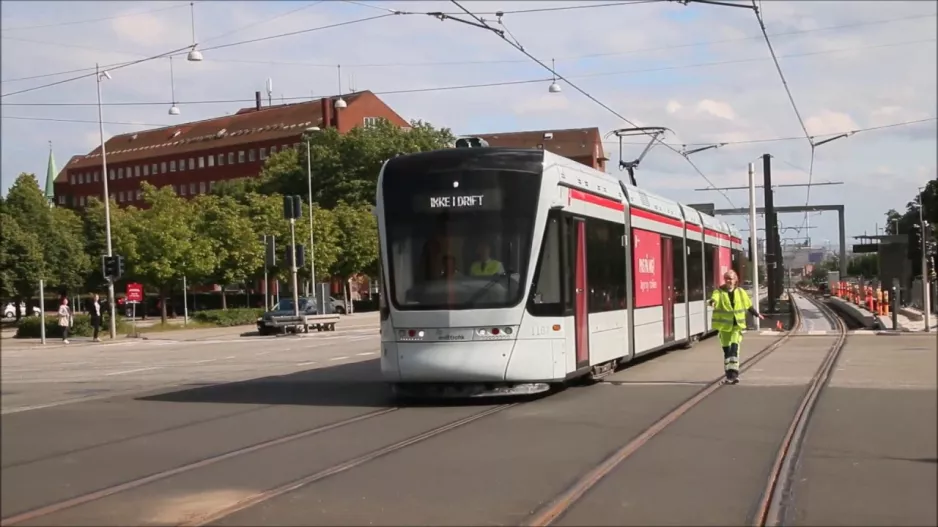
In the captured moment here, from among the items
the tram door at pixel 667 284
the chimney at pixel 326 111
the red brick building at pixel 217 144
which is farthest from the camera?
the chimney at pixel 326 111

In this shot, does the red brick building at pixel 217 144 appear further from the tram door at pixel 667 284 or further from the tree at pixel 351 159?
the tram door at pixel 667 284

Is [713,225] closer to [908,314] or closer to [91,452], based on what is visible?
[908,314]

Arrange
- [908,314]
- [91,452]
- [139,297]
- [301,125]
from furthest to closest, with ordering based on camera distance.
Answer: [301,125] < [139,297] < [908,314] < [91,452]

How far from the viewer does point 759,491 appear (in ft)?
26.3

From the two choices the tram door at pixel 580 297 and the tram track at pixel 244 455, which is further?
the tram door at pixel 580 297

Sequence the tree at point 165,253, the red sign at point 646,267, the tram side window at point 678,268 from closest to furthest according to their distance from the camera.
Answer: the red sign at point 646,267 < the tram side window at point 678,268 < the tree at point 165,253

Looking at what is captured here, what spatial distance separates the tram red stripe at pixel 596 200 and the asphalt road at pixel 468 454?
275 cm

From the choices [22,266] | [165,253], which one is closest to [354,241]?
[165,253]

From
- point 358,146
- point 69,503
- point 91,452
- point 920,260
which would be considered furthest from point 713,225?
point 358,146

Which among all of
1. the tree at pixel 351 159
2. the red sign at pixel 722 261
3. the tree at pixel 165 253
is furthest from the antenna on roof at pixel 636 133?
the tree at pixel 351 159

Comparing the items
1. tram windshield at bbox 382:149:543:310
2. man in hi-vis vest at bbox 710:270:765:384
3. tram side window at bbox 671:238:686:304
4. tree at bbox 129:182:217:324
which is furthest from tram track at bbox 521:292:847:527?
tree at bbox 129:182:217:324

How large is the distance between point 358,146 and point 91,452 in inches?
2602

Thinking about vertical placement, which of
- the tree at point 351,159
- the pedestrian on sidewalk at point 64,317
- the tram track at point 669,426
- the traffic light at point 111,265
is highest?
the tree at point 351,159

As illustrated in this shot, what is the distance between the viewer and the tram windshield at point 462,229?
13.4m
